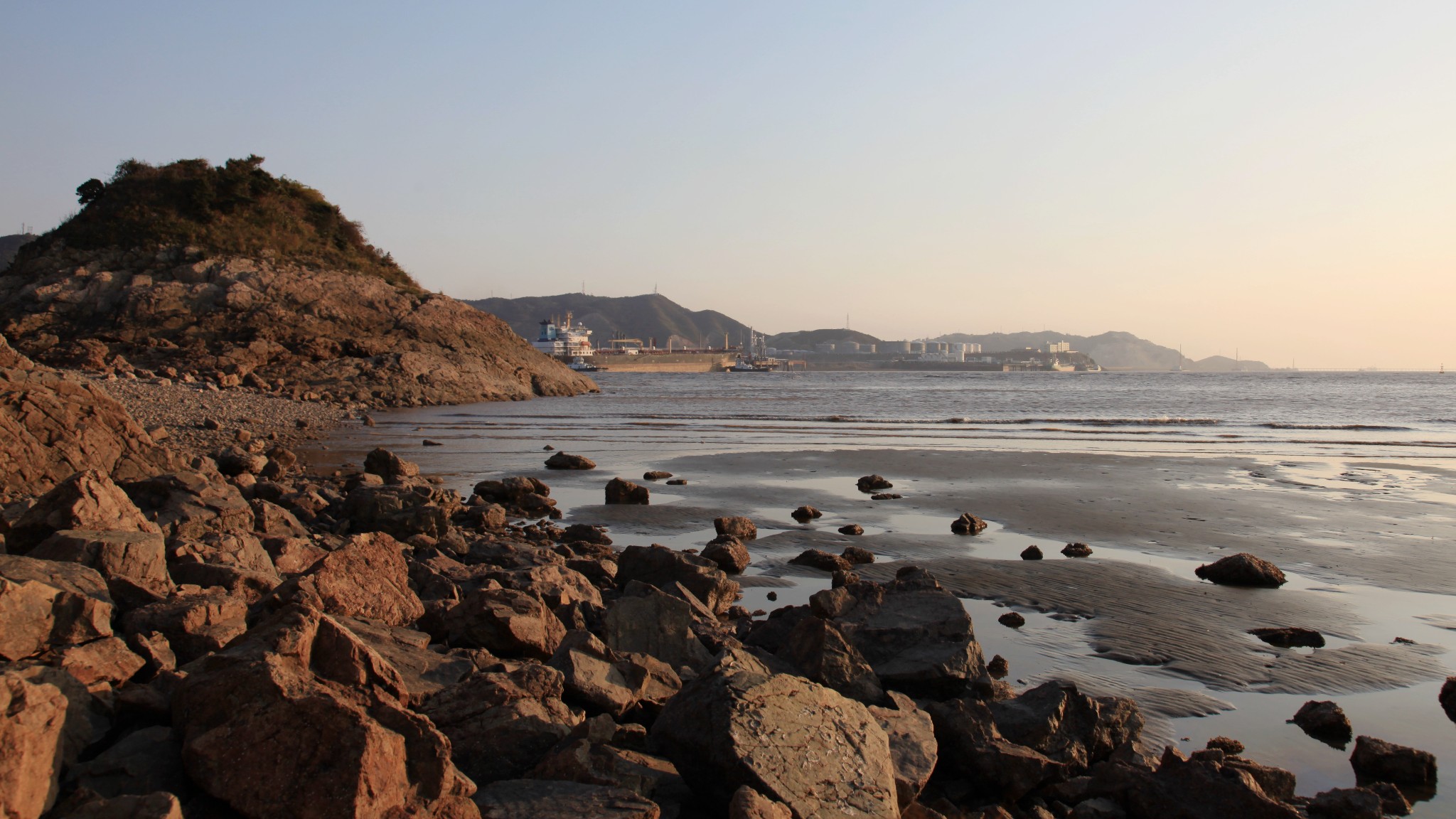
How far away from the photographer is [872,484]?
1534 cm

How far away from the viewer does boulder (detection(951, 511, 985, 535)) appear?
37.4 feet

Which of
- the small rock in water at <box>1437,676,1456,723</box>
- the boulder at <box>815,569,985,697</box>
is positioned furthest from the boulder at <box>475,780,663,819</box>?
the small rock in water at <box>1437,676,1456,723</box>

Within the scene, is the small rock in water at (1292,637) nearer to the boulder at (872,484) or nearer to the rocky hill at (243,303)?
the boulder at (872,484)

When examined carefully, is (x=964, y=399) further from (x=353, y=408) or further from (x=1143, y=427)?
(x=353, y=408)

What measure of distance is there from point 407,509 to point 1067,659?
6.48 metres

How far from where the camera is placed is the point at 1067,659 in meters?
6.49

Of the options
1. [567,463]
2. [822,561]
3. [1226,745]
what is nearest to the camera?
A: [1226,745]

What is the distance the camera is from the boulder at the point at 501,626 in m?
5.22

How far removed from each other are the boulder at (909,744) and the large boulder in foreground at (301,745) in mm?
1785

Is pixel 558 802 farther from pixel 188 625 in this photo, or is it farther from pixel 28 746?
pixel 188 625

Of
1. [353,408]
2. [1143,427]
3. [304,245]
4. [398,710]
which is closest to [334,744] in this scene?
[398,710]

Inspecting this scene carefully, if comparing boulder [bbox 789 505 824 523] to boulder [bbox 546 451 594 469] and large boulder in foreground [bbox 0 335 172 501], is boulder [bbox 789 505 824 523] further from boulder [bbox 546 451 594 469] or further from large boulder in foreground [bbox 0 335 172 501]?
large boulder in foreground [bbox 0 335 172 501]

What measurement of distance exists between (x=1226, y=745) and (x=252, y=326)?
1687 inches

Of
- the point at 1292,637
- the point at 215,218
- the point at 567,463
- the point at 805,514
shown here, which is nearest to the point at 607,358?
the point at 215,218
